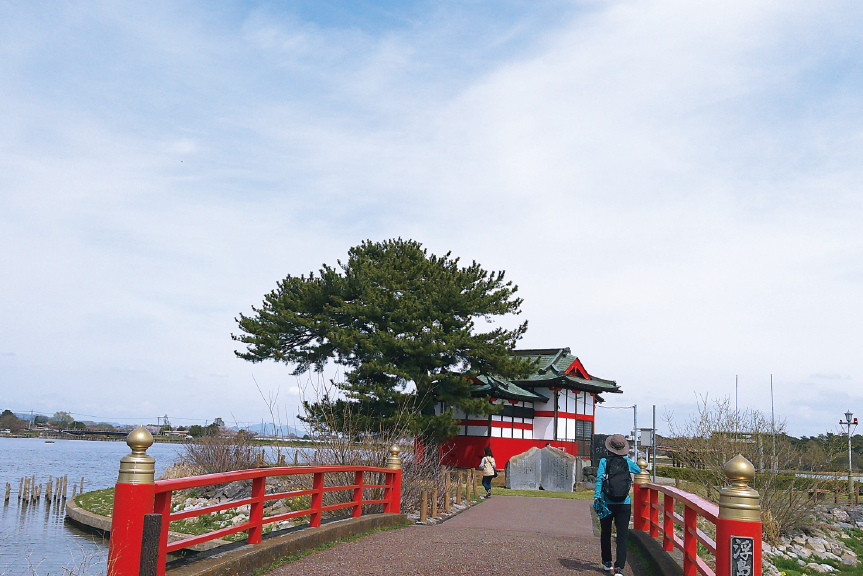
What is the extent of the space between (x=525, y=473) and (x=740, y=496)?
25788mm

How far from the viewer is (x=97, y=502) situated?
26.8 m

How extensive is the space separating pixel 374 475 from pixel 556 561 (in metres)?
5.52

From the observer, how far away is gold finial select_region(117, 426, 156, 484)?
6039 mm

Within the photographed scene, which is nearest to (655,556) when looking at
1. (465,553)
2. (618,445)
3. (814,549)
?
(618,445)

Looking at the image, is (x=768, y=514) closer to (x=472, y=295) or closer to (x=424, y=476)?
(x=424, y=476)

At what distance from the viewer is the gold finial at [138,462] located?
6039 mm

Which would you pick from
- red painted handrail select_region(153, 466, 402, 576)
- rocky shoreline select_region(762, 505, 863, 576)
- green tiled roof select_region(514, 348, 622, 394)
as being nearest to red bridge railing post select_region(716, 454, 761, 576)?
red painted handrail select_region(153, 466, 402, 576)

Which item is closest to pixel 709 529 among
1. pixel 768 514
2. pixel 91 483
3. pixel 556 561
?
pixel 768 514

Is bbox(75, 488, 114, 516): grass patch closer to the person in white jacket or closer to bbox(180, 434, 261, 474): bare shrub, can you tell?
bbox(180, 434, 261, 474): bare shrub

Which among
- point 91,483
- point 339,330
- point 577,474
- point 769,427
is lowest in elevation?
point 91,483

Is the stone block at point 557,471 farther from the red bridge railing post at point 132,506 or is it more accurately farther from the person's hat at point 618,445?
the red bridge railing post at point 132,506

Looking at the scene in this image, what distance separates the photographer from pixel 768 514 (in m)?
18.4

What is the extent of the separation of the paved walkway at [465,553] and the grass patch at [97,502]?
14.3m

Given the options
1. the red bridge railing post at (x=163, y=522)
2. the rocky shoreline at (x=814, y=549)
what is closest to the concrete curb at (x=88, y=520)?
the red bridge railing post at (x=163, y=522)
